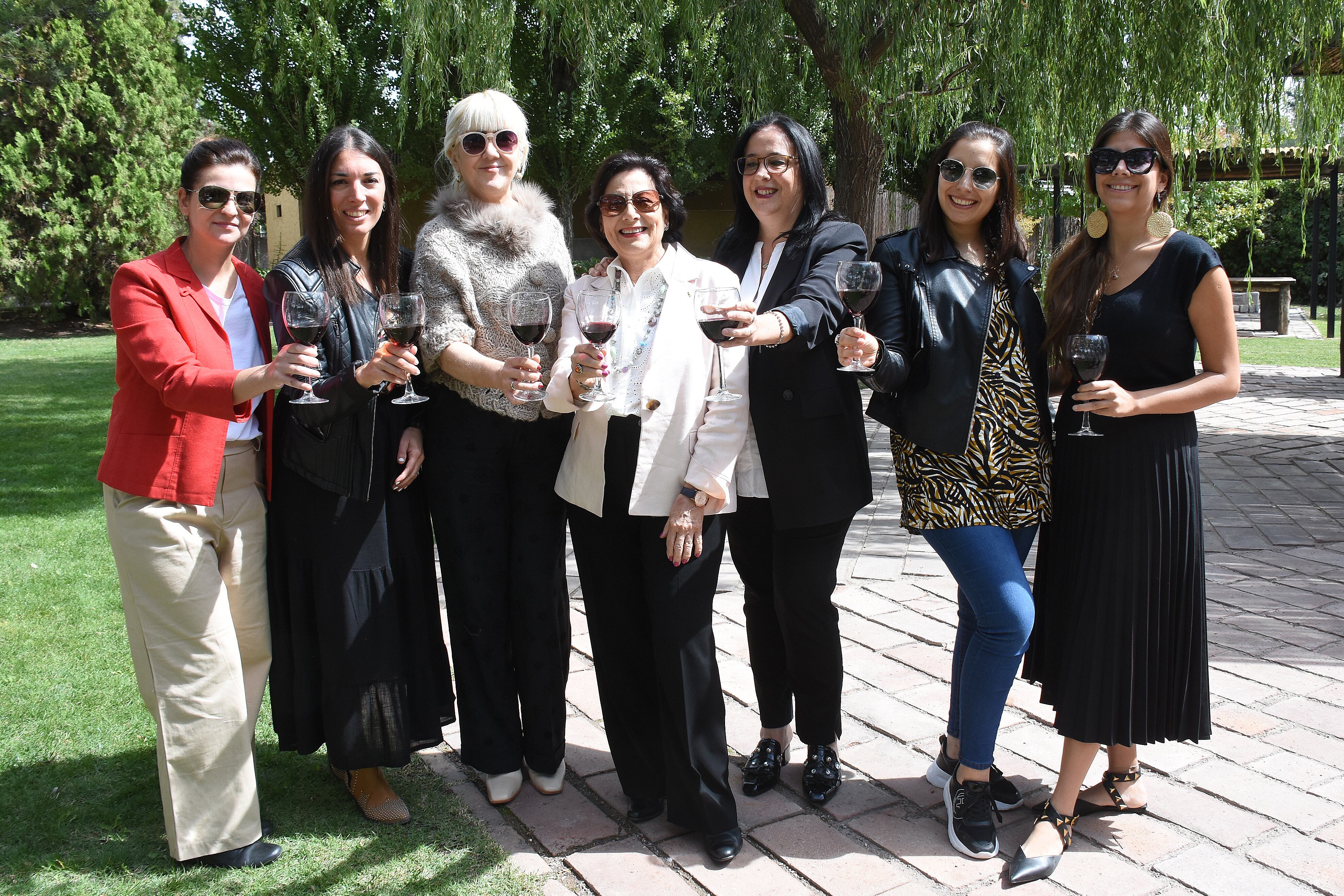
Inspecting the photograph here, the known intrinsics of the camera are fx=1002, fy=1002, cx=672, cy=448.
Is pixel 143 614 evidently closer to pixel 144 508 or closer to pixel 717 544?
pixel 144 508

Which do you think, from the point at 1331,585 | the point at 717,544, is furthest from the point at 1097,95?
the point at 717,544

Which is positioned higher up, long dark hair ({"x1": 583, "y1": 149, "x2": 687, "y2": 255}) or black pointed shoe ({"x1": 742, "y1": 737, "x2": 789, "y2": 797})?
long dark hair ({"x1": 583, "y1": 149, "x2": 687, "y2": 255})

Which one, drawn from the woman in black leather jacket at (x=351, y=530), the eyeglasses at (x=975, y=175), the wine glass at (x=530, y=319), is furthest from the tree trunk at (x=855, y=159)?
the wine glass at (x=530, y=319)

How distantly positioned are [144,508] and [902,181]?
1615cm

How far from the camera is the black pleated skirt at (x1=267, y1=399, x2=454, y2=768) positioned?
9.89ft

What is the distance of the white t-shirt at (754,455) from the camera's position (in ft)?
9.90

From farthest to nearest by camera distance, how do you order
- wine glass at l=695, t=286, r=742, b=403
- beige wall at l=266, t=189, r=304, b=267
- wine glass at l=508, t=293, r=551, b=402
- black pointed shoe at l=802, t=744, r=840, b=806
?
beige wall at l=266, t=189, r=304, b=267
black pointed shoe at l=802, t=744, r=840, b=806
wine glass at l=508, t=293, r=551, b=402
wine glass at l=695, t=286, r=742, b=403

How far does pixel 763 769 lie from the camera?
10.8 feet

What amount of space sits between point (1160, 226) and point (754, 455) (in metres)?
1.32

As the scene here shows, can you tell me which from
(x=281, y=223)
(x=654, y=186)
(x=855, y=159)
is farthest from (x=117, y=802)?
(x=281, y=223)

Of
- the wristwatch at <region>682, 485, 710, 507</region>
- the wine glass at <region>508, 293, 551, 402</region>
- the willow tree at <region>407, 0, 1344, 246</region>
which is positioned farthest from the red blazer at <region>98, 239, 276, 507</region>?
the willow tree at <region>407, 0, 1344, 246</region>

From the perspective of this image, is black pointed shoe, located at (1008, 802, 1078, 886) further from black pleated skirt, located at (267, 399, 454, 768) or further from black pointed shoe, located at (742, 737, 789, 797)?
black pleated skirt, located at (267, 399, 454, 768)

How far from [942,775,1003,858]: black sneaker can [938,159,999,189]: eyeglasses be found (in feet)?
5.74

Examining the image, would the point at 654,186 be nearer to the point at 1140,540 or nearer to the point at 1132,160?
the point at 1132,160
